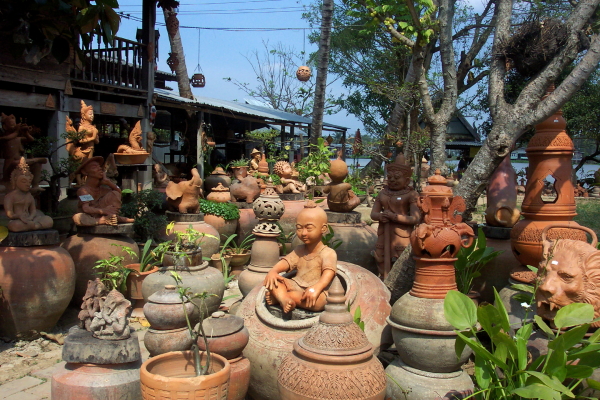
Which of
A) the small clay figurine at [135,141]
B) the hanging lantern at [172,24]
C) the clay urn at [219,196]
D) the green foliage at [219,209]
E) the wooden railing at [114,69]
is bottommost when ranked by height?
the green foliage at [219,209]

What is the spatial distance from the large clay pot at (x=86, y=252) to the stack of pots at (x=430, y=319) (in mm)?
3621

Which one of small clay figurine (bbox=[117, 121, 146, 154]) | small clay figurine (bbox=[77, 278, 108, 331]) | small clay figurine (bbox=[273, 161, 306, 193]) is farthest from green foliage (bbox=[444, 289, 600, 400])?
small clay figurine (bbox=[117, 121, 146, 154])

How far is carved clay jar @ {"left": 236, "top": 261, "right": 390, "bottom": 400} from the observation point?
3762 millimetres

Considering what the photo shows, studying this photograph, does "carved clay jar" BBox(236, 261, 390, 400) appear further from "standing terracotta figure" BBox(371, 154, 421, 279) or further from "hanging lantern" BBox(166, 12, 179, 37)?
"hanging lantern" BBox(166, 12, 179, 37)

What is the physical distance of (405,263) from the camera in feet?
16.0

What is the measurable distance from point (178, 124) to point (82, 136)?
8.58 meters

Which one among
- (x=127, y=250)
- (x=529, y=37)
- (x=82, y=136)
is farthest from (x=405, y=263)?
(x=82, y=136)

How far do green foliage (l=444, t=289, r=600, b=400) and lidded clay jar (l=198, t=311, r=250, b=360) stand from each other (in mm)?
1371

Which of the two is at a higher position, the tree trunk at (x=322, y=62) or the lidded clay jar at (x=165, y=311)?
the tree trunk at (x=322, y=62)

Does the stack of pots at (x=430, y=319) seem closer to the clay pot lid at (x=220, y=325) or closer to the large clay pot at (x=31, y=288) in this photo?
the clay pot lid at (x=220, y=325)

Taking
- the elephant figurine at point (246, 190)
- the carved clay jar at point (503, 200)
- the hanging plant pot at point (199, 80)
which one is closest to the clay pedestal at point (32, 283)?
the elephant figurine at point (246, 190)

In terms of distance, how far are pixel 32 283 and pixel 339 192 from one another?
3429mm

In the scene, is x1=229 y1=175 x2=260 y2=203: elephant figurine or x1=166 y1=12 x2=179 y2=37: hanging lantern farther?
x1=166 y1=12 x2=179 y2=37: hanging lantern

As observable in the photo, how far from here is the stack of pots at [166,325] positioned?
3.39 meters
